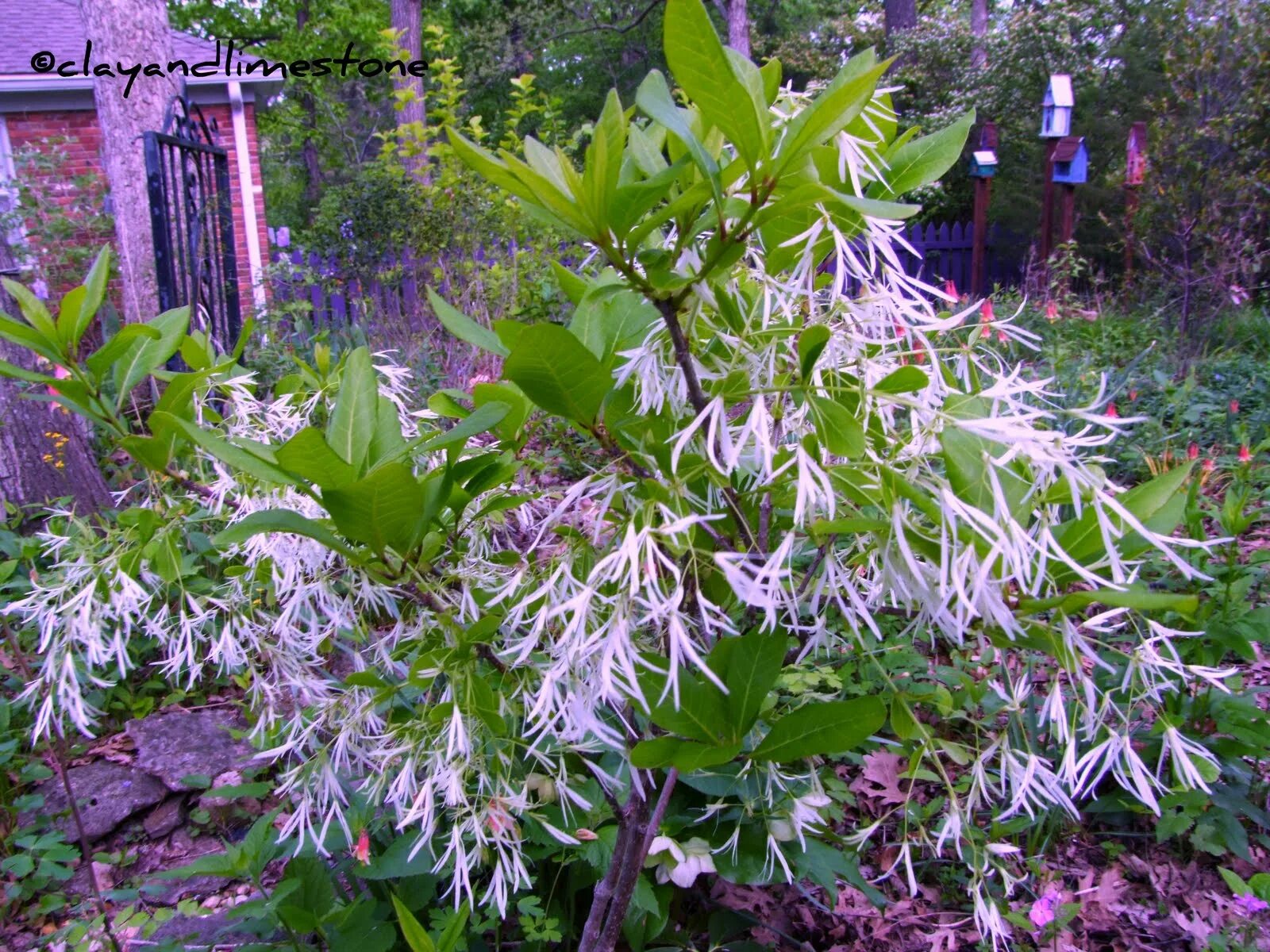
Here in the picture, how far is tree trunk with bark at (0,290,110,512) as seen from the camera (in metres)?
3.70

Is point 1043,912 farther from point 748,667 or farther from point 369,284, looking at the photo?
point 369,284

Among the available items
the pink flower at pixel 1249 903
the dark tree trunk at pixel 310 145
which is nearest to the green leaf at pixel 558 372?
the pink flower at pixel 1249 903

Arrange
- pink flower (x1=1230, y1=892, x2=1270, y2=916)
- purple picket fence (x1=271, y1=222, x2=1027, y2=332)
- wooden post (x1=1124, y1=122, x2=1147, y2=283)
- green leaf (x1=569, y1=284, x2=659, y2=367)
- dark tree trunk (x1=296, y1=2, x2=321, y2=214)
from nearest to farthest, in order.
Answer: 1. green leaf (x1=569, y1=284, x2=659, y2=367)
2. pink flower (x1=1230, y1=892, x2=1270, y2=916)
3. purple picket fence (x1=271, y1=222, x2=1027, y2=332)
4. wooden post (x1=1124, y1=122, x2=1147, y2=283)
5. dark tree trunk (x1=296, y1=2, x2=321, y2=214)

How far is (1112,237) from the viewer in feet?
36.5

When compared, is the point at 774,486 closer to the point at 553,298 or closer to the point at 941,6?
the point at 553,298

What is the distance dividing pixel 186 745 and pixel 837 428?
255cm

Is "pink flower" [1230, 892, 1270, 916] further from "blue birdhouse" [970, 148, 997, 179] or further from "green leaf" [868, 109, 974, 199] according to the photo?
"blue birdhouse" [970, 148, 997, 179]

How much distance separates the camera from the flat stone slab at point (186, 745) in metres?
2.50

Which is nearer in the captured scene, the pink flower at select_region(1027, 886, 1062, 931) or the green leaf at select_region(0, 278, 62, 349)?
the green leaf at select_region(0, 278, 62, 349)

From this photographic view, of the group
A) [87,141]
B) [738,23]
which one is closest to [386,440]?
[87,141]

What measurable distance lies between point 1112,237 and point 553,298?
941 centimetres

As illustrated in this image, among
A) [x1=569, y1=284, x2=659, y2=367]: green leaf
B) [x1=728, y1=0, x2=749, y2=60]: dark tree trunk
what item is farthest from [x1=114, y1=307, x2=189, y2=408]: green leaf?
[x1=728, y1=0, x2=749, y2=60]: dark tree trunk

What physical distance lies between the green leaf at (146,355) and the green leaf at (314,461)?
1.57ft

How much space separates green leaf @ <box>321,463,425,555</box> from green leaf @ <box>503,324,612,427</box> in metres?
0.15
